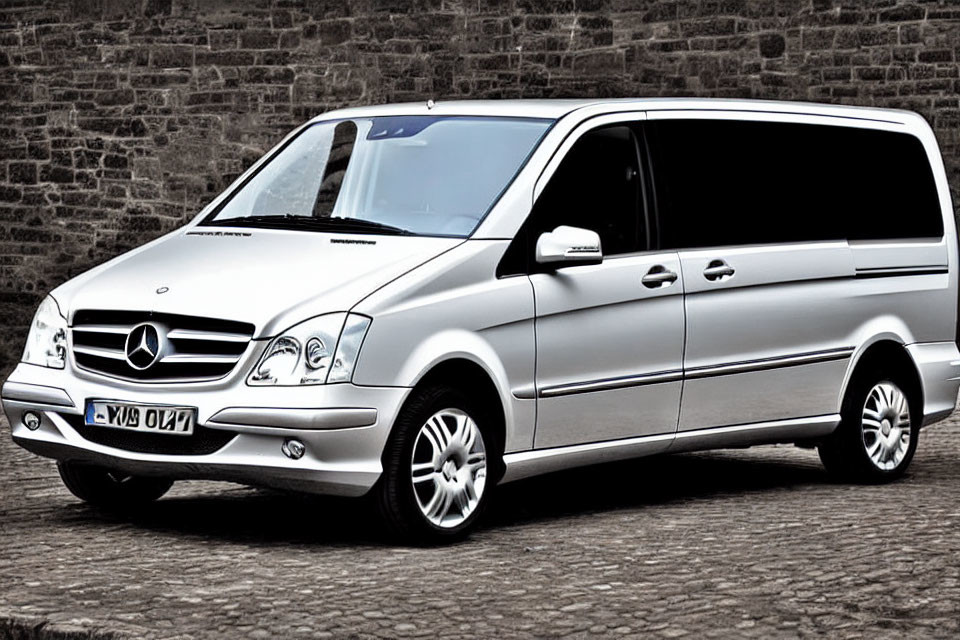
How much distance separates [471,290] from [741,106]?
2284 millimetres

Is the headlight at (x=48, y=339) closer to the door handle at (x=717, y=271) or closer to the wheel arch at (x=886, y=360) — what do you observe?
the door handle at (x=717, y=271)

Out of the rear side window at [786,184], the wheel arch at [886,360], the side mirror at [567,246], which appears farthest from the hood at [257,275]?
the wheel arch at [886,360]

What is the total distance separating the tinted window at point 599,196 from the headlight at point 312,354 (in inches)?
40.7

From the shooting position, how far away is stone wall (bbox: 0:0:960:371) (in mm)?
19262

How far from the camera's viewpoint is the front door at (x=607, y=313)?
758 centimetres

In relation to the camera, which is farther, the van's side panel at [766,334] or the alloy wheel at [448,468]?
the van's side panel at [766,334]

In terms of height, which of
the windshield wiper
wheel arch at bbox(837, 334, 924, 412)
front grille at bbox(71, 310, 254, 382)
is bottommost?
wheel arch at bbox(837, 334, 924, 412)

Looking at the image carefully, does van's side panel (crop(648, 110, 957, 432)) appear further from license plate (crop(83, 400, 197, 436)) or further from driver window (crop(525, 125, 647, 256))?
license plate (crop(83, 400, 197, 436))

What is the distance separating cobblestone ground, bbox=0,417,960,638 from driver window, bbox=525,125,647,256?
1.26 m

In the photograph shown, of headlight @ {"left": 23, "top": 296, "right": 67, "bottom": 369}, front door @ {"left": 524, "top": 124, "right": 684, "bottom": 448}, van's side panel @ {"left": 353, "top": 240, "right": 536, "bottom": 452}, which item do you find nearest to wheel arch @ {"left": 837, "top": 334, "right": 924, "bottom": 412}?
front door @ {"left": 524, "top": 124, "right": 684, "bottom": 448}

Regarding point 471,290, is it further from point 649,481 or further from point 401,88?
point 401,88

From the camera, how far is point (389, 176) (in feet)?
26.2

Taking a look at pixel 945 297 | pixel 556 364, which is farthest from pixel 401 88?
pixel 556 364

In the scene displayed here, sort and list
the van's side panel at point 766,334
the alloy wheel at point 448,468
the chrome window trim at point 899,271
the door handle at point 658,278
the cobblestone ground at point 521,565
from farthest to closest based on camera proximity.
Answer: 1. the chrome window trim at point 899,271
2. the van's side panel at point 766,334
3. the door handle at point 658,278
4. the alloy wheel at point 448,468
5. the cobblestone ground at point 521,565
